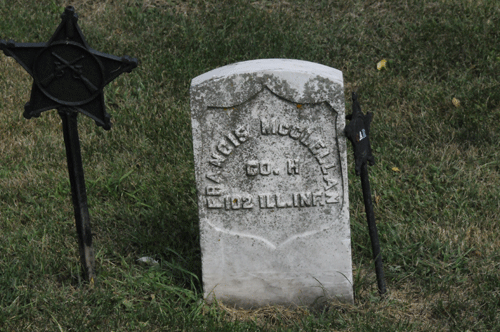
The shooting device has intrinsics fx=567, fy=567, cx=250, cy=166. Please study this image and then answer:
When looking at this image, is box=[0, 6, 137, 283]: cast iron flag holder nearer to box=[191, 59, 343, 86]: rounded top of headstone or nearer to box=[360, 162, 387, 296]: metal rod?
box=[191, 59, 343, 86]: rounded top of headstone

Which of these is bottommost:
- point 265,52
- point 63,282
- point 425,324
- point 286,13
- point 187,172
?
point 425,324

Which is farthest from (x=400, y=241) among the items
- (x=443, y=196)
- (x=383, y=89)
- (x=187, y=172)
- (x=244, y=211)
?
(x=383, y=89)

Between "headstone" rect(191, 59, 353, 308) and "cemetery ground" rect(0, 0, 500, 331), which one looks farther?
"cemetery ground" rect(0, 0, 500, 331)

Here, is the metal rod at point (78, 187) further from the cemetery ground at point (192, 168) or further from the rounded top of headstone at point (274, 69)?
the rounded top of headstone at point (274, 69)

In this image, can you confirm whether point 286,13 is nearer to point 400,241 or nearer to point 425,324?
point 400,241

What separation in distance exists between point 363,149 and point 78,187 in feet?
5.19

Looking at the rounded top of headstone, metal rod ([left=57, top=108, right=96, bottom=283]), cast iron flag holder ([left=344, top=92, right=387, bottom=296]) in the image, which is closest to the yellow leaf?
cast iron flag holder ([left=344, top=92, right=387, bottom=296])

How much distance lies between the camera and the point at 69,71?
2.91 meters

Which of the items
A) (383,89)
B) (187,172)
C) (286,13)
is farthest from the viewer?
(286,13)

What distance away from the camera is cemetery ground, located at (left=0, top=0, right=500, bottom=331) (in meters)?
3.18

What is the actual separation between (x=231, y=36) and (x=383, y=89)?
5.55 feet

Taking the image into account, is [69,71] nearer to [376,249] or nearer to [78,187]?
[78,187]

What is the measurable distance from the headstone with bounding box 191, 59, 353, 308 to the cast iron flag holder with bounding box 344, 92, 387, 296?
77 mm

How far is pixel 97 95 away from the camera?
2.97 meters
